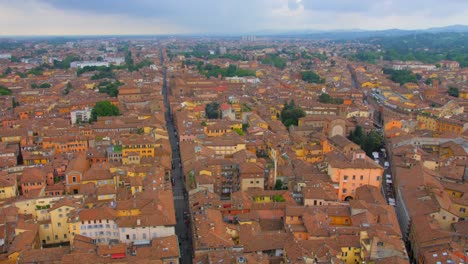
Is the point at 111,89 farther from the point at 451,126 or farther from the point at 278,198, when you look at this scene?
the point at 451,126

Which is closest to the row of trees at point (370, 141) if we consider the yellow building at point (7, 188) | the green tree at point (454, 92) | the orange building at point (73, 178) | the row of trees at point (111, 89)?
the orange building at point (73, 178)

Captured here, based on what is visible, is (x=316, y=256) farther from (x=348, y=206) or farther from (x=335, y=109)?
(x=335, y=109)

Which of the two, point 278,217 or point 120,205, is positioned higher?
point 120,205

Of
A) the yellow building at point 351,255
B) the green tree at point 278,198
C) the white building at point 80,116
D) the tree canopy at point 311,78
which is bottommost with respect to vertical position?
the yellow building at point 351,255

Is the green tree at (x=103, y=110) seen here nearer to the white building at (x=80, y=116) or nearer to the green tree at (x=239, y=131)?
the white building at (x=80, y=116)

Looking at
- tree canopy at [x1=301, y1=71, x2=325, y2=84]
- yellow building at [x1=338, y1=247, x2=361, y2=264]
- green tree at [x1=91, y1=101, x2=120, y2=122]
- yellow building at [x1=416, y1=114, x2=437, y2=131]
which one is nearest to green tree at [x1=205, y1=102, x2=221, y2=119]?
green tree at [x1=91, y1=101, x2=120, y2=122]

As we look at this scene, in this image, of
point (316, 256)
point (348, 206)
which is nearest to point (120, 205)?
point (316, 256)

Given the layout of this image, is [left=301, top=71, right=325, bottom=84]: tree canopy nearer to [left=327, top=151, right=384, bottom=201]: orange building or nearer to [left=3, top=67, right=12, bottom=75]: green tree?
[left=327, top=151, right=384, bottom=201]: orange building
